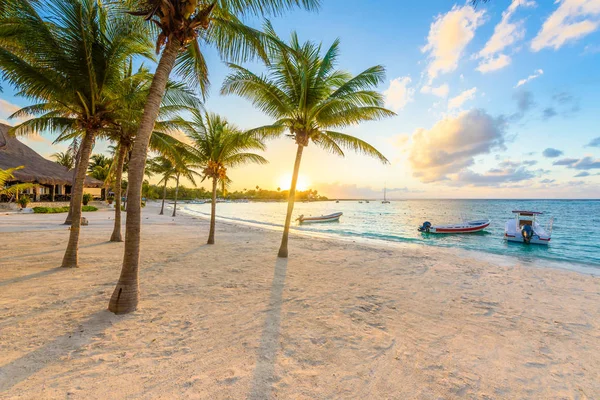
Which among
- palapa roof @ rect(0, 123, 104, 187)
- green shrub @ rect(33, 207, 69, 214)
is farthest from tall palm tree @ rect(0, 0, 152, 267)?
green shrub @ rect(33, 207, 69, 214)

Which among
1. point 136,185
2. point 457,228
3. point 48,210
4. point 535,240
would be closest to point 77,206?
point 136,185

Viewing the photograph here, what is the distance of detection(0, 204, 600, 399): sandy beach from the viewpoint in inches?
103

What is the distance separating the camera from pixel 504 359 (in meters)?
3.28

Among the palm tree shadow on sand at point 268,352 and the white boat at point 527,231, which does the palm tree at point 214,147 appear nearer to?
the palm tree shadow on sand at point 268,352

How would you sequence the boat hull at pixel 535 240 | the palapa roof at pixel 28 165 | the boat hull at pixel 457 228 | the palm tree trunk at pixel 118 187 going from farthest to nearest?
the boat hull at pixel 457 228 → the palapa roof at pixel 28 165 → the boat hull at pixel 535 240 → the palm tree trunk at pixel 118 187

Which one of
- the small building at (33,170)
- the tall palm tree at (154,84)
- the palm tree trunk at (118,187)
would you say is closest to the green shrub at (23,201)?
the small building at (33,170)

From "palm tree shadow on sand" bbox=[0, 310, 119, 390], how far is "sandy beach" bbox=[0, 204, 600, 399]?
2 centimetres

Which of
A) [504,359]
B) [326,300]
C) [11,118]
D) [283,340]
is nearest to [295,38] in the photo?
[326,300]

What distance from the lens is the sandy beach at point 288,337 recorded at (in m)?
2.60

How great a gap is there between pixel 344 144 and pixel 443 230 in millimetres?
17483

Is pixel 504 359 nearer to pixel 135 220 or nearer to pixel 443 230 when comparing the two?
pixel 135 220

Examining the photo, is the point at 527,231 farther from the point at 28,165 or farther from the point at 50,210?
the point at 28,165

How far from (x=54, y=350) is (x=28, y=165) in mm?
29700

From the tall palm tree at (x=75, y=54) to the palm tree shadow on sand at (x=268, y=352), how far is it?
5.30m
